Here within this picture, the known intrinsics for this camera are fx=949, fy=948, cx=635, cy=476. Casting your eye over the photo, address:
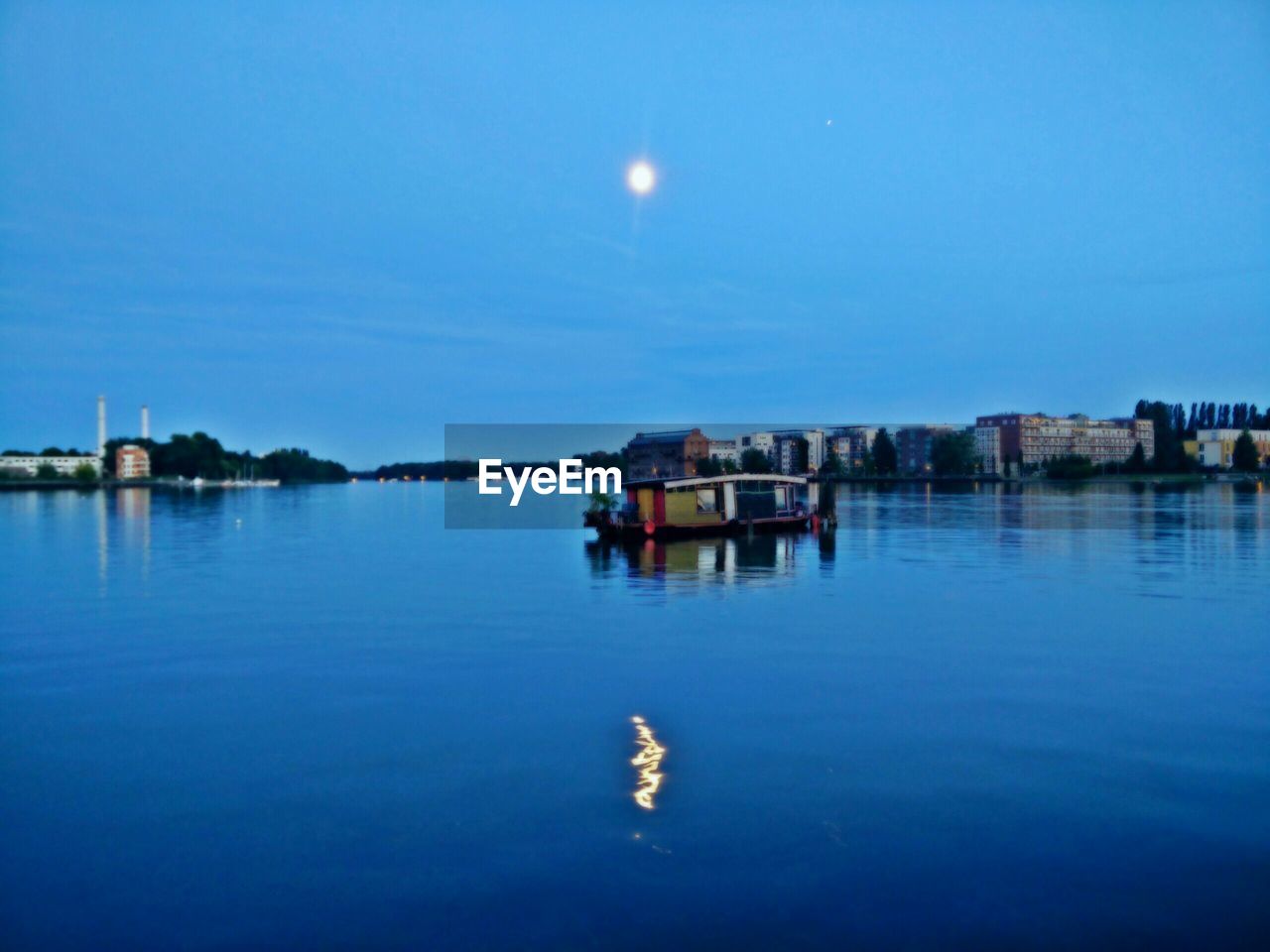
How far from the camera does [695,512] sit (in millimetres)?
61688

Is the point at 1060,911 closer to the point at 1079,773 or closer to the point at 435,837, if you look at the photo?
the point at 1079,773

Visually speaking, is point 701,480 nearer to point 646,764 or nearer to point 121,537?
point 121,537

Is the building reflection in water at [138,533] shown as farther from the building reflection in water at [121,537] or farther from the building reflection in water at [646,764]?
the building reflection in water at [646,764]

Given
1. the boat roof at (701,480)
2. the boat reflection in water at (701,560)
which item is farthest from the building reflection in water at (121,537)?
the boat roof at (701,480)

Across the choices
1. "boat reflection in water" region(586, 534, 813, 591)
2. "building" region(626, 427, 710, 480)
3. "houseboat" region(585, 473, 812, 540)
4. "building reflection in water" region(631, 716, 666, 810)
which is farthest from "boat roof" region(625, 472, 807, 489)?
"building" region(626, 427, 710, 480)

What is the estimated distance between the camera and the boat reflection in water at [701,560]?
3791 centimetres

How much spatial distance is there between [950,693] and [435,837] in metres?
10.8

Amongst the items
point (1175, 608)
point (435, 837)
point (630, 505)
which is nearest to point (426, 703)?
point (435, 837)

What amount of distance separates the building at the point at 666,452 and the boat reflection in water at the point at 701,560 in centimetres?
9931

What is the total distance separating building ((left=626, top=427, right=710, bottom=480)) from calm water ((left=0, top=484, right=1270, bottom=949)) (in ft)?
429

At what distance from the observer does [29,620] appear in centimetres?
2784

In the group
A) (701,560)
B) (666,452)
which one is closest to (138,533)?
(701,560)

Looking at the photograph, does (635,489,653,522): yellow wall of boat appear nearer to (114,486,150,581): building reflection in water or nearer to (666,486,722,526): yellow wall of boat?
(666,486,722,526): yellow wall of boat

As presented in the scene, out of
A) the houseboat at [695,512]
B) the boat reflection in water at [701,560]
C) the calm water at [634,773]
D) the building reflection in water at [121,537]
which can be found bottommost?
the boat reflection in water at [701,560]
